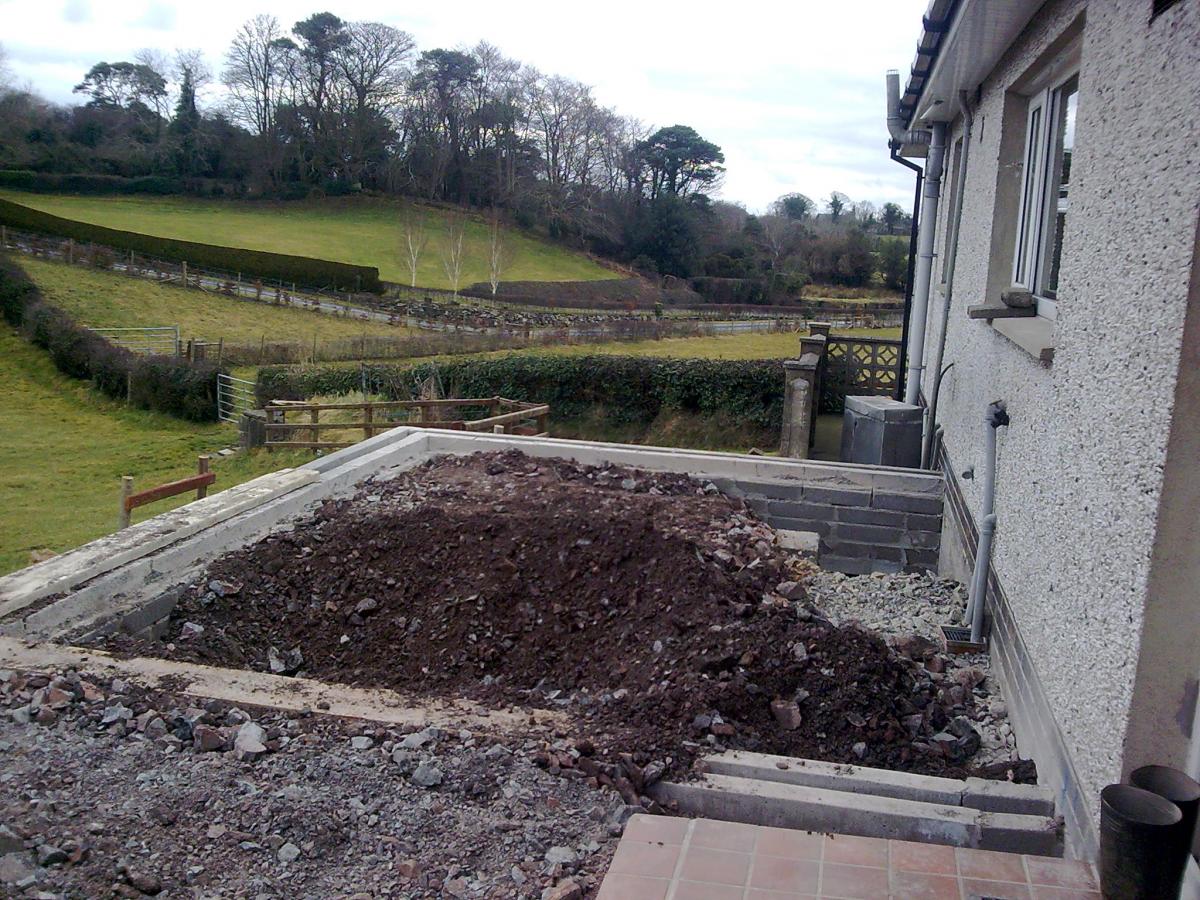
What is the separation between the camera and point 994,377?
4.87 meters

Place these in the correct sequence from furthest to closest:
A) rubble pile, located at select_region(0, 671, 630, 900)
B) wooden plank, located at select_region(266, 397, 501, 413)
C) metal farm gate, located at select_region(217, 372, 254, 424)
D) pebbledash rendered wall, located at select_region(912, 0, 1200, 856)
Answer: metal farm gate, located at select_region(217, 372, 254, 424)
wooden plank, located at select_region(266, 397, 501, 413)
rubble pile, located at select_region(0, 671, 630, 900)
pebbledash rendered wall, located at select_region(912, 0, 1200, 856)

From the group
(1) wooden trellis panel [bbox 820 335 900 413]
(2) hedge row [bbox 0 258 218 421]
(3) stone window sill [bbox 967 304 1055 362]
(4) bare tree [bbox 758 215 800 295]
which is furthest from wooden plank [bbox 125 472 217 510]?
(4) bare tree [bbox 758 215 800 295]

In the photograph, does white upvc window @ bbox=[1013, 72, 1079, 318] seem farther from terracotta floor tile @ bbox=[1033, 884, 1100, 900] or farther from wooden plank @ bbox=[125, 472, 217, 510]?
wooden plank @ bbox=[125, 472, 217, 510]

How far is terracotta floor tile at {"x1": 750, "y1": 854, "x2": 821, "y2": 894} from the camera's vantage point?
266 centimetres

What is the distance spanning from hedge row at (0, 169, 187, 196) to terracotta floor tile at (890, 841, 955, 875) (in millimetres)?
57227

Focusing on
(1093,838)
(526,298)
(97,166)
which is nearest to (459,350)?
(526,298)

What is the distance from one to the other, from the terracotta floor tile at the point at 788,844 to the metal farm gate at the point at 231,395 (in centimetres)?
2195

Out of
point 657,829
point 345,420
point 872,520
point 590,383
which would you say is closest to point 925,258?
point 872,520

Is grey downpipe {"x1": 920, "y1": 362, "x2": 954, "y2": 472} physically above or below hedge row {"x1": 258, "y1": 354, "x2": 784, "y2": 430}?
above

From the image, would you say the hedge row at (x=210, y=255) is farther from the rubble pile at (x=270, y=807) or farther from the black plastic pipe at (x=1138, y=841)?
the black plastic pipe at (x=1138, y=841)

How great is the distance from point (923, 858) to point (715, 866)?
63cm

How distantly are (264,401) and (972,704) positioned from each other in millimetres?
20913

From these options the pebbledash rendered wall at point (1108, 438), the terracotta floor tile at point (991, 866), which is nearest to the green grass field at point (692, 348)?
the pebbledash rendered wall at point (1108, 438)

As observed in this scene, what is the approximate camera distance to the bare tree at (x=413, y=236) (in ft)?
168
